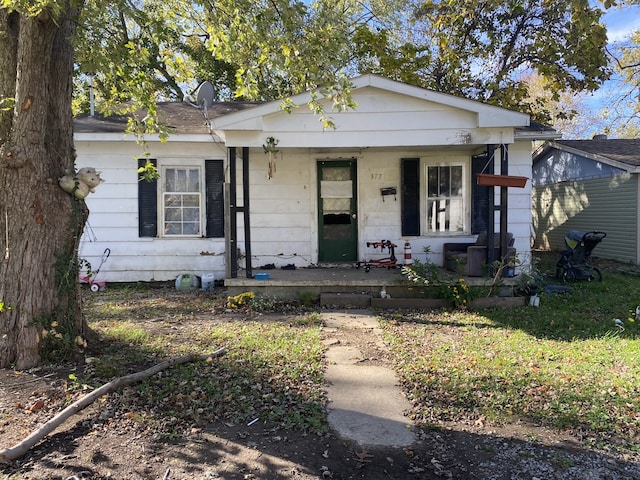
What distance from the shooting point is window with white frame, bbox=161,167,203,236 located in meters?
9.00

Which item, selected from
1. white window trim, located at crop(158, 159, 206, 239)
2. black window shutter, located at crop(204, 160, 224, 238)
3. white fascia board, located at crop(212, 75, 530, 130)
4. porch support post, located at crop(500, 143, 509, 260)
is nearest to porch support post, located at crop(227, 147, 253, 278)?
white fascia board, located at crop(212, 75, 530, 130)

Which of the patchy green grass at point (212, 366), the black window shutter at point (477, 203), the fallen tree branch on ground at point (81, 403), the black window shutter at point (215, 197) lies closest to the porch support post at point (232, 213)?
the patchy green grass at point (212, 366)

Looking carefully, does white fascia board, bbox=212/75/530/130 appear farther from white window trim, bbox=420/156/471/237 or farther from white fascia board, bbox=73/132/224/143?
white window trim, bbox=420/156/471/237

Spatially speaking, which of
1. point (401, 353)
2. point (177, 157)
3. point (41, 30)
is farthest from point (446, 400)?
point (177, 157)

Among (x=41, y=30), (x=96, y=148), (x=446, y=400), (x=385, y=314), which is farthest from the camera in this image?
(x=96, y=148)

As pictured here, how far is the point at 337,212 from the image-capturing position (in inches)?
368

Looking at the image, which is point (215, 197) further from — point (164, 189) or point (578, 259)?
point (578, 259)

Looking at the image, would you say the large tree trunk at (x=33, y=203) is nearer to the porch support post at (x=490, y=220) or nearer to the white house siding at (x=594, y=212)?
the porch support post at (x=490, y=220)

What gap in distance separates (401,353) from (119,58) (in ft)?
13.9

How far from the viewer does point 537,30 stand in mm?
14516

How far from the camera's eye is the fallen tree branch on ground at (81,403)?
2.76 metres

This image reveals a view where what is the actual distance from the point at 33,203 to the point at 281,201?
5.40 metres

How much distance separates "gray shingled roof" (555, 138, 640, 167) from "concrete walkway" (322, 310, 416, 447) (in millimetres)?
10608

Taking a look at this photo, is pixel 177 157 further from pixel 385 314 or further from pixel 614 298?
pixel 614 298
